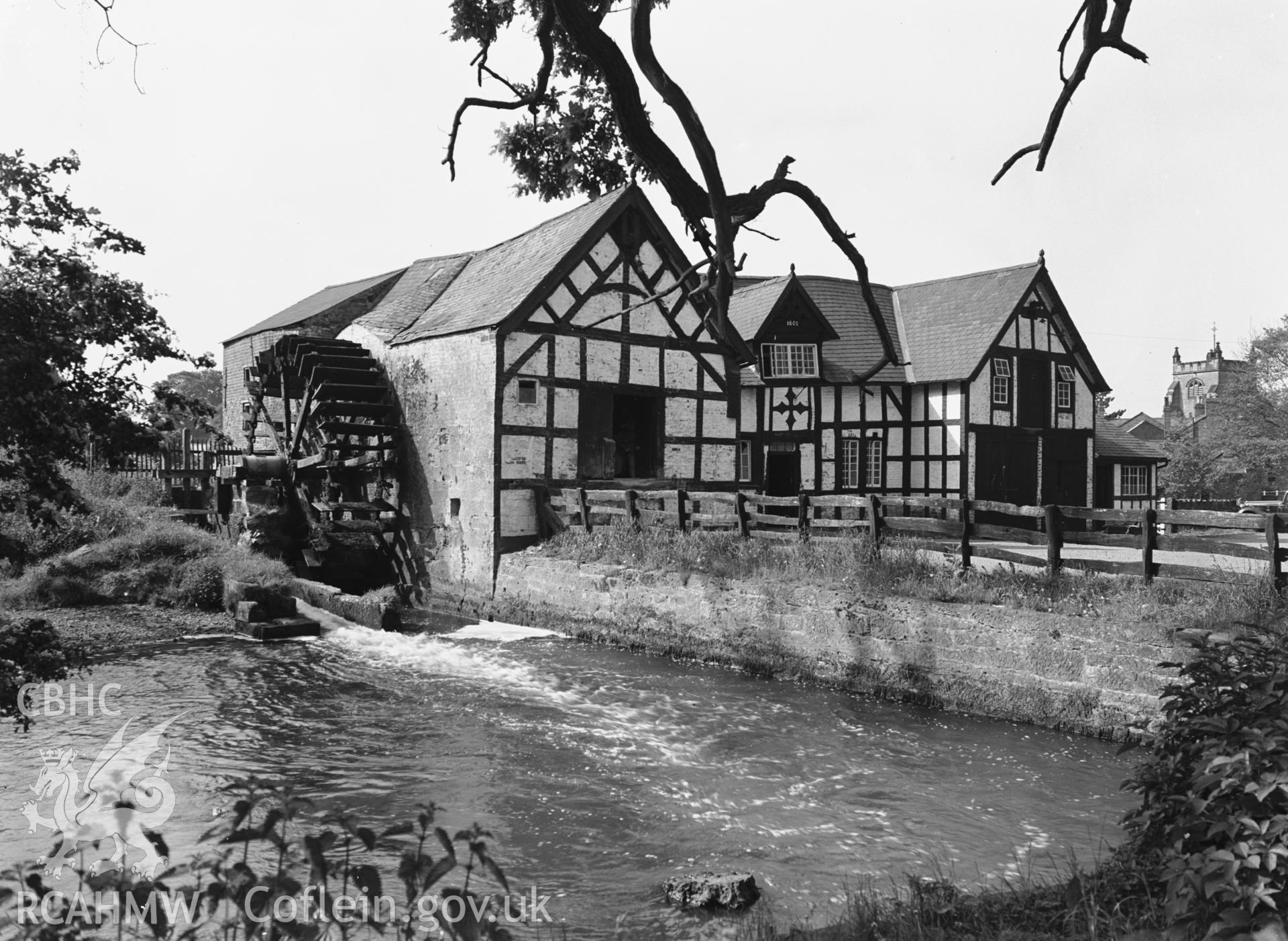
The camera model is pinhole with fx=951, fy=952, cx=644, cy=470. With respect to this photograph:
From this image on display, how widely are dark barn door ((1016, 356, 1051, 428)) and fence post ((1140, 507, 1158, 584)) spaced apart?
15538 millimetres

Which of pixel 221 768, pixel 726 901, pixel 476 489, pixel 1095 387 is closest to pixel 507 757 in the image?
pixel 221 768

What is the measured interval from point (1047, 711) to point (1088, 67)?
21.1 feet

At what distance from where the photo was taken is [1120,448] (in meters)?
27.2

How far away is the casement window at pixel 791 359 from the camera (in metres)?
23.4

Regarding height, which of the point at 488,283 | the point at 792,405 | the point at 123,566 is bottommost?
the point at 123,566

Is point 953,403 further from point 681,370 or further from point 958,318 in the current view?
point 681,370

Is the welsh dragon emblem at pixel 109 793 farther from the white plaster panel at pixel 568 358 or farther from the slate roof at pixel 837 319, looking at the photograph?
the slate roof at pixel 837 319

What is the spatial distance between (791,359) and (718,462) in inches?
234

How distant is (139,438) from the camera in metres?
5.67

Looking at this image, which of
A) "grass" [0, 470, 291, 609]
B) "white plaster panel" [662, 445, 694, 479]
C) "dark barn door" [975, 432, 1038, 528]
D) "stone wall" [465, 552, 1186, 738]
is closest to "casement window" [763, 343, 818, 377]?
"dark barn door" [975, 432, 1038, 528]

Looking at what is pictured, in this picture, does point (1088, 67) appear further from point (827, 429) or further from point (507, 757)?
point (827, 429)

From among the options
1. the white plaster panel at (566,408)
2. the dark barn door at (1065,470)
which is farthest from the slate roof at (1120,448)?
the white plaster panel at (566,408)

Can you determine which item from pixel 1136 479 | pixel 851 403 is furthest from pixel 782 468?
pixel 1136 479

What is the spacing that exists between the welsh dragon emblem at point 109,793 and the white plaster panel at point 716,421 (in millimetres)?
12053
